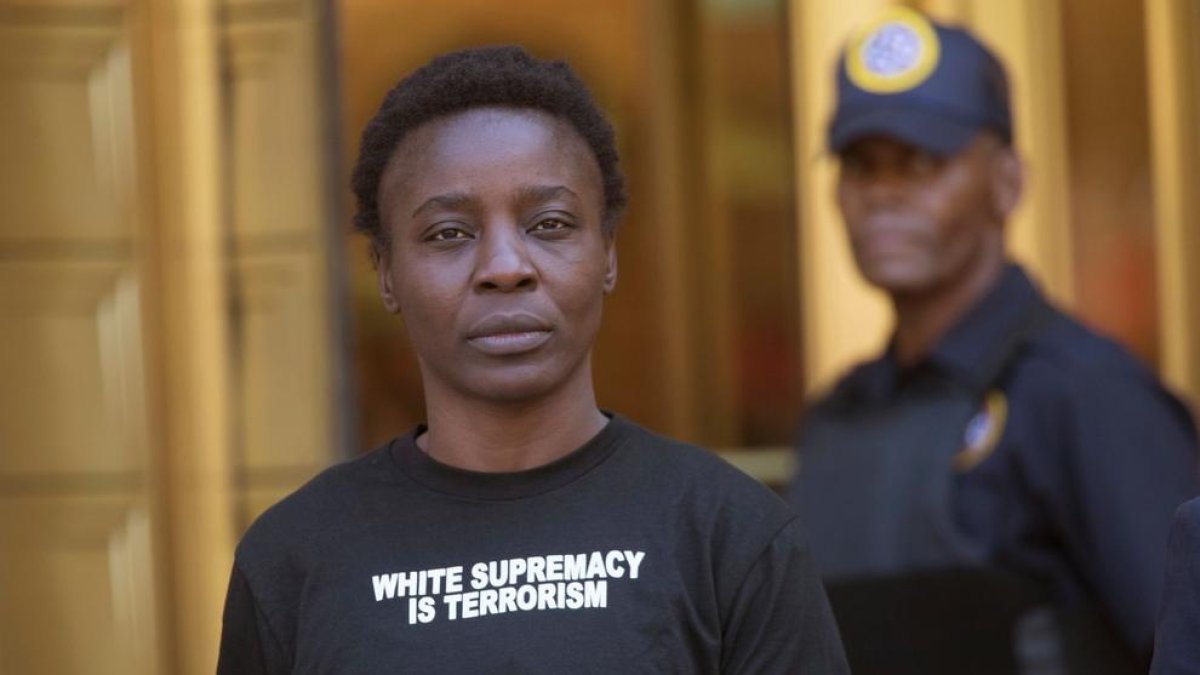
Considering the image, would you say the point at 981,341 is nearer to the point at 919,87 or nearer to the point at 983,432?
the point at 983,432

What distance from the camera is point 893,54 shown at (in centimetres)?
382

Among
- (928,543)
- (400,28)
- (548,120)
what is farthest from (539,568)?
(400,28)

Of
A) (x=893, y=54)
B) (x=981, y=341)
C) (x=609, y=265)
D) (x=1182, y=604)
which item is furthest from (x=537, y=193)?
(x=893, y=54)

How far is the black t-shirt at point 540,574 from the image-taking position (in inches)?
85.0

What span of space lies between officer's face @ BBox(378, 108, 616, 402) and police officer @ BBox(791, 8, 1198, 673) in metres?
1.08

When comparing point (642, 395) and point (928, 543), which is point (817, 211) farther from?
point (928, 543)

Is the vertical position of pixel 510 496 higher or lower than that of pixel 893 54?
lower

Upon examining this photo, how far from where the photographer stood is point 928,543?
332 cm

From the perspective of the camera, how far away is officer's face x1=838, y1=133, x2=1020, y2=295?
12.0 feet

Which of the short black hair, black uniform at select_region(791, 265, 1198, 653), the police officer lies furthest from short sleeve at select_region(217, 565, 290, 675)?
black uniform at select_region(791, 265, 1198, 653)

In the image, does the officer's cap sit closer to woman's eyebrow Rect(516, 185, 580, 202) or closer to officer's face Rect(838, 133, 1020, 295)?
officer's face Rect(838, 133, 1020, 295)

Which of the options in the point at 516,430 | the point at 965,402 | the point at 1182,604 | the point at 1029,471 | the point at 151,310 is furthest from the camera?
the point at 151,310

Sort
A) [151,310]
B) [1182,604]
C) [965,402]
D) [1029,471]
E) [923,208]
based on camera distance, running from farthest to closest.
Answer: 1. [151,310]
2. [923,208]
3. [965,402]
4. [1029,471]
5. [1182,604]

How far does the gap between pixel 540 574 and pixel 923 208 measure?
167 cm
